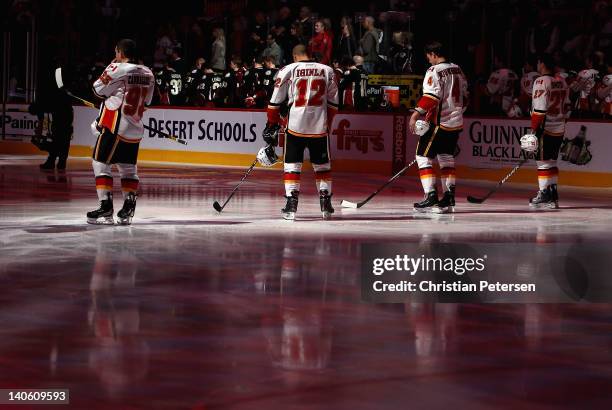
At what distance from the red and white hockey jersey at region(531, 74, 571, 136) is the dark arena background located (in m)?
0.04

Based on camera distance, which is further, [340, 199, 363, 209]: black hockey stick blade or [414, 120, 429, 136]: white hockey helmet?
[340, 199, 363, 209]: black hockey stick blade

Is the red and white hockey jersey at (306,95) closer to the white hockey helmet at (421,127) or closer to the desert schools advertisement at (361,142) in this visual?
the white hockey helmet at (421,127)

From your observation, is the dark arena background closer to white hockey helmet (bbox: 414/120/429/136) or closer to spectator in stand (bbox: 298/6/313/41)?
spectator in stand (bbox: 298/6/313/41)

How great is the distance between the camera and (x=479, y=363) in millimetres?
6426

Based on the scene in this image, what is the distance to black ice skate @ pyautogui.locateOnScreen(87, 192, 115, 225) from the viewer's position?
13.0 metres

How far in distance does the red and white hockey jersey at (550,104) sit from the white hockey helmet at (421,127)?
5.86ft

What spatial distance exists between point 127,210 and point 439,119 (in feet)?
13.4

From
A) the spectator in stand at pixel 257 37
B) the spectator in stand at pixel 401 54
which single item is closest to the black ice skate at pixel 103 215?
the spectator in stand at pixel 401 54

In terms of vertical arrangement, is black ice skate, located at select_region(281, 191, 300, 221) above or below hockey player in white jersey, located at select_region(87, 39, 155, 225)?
below

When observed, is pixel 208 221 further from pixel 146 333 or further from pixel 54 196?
pixel 146 333

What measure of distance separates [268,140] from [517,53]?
435 inches

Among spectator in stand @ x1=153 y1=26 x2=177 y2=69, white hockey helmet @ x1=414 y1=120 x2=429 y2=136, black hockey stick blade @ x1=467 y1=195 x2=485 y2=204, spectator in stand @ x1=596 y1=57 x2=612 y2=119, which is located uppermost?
spectator in stand @ x1=153 y1=26 x2=177 y2=69

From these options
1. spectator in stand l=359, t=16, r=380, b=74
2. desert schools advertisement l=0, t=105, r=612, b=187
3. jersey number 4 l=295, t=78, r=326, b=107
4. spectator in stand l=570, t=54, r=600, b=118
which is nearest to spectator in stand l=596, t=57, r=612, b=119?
spectator in stand l=570, t=54, r=600, b=118

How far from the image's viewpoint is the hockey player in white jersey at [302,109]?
544 inches
